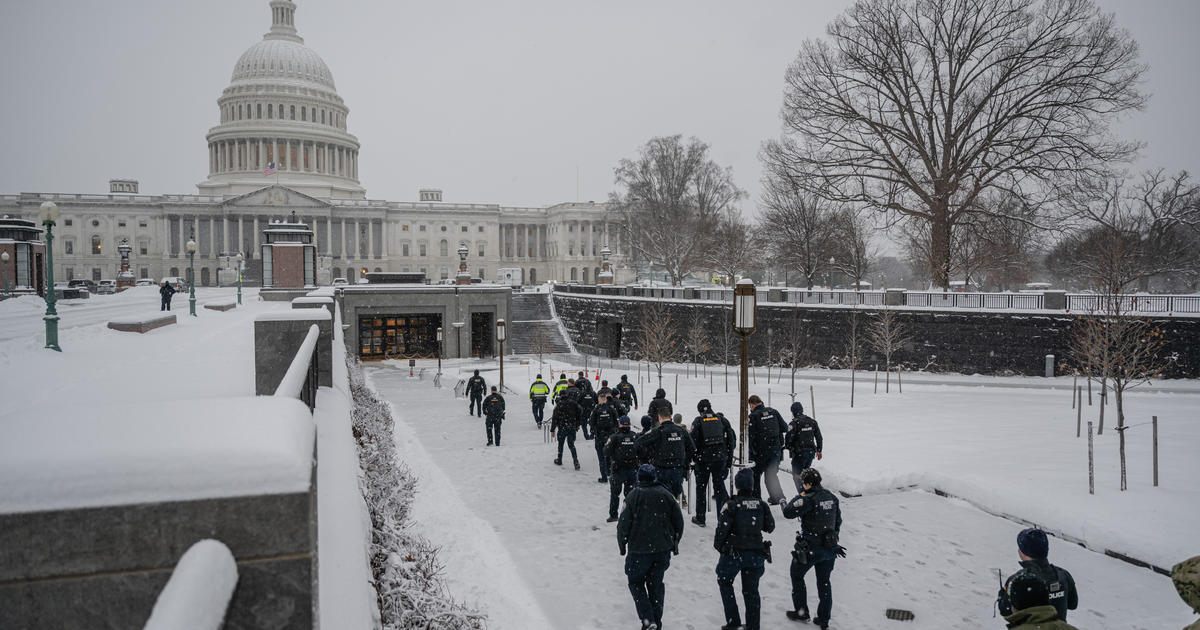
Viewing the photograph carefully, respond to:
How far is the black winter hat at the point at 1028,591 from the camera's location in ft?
15.4

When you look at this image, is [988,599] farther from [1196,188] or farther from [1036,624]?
[1196,188]

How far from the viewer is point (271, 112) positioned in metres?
113

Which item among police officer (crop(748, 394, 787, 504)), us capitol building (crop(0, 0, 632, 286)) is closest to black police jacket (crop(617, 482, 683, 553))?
police officer (crop(748, 394, 787, 504))

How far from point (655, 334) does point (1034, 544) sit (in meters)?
29.8

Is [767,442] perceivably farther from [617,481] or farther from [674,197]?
[674,197]

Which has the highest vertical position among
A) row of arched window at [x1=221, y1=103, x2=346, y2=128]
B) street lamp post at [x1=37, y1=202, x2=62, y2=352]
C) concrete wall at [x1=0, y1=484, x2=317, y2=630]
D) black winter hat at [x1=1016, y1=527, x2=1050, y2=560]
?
row of arched window at [x1=221, y1=103, x2=346, y2=128]

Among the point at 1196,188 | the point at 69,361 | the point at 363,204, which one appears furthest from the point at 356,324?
the point at 363,204

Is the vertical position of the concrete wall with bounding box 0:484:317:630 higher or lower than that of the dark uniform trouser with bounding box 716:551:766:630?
higher

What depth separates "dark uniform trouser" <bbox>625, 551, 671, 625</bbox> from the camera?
7.30 meters

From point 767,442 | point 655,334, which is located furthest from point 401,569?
point 655,334

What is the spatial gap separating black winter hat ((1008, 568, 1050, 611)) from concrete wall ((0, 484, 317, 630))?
15.0ft

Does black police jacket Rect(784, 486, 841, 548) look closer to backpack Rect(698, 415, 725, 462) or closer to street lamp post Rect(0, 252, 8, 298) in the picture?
backpack Rect(698, 415, 725, 462)

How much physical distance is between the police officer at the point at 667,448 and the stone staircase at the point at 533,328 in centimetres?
3600

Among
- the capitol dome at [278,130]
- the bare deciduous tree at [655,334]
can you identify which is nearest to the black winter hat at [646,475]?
the bare deciduous tree at [655,334]
